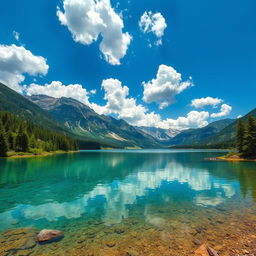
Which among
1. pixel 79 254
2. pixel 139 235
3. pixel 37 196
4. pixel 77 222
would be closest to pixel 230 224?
pixel 139 235

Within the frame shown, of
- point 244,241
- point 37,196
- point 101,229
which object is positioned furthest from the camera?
point 37,196

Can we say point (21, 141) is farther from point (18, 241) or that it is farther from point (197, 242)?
point (197, 242)

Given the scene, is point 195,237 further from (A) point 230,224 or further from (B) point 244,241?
(A) point 230,224

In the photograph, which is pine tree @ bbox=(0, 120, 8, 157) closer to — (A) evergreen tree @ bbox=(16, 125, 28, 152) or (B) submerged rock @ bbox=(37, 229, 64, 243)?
(A) evergreen tree @ bbox=(16, 125, 28, 152)

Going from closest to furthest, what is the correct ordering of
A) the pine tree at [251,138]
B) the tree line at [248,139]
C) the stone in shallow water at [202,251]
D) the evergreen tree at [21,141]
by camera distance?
1. the stone in shallow water at [202,251]
2. the pine tree at [251,138]
3. the tree line at [248,139]
4. the evergreen tree at [21,141]

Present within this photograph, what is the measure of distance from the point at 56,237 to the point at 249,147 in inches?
3752

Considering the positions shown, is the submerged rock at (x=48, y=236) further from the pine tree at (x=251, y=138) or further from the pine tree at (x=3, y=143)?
the pine tree at (x=3, y=143)

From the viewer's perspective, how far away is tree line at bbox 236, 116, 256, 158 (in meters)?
80.2

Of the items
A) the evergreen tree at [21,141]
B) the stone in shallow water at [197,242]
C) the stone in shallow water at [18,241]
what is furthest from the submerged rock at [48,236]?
the evergreen tree at [21,141]

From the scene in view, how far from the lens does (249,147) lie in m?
82.8

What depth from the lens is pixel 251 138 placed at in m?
79.8

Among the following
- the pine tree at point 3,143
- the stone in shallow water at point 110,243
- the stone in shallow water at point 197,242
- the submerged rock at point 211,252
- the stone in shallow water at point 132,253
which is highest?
the pine tree at point 3,143

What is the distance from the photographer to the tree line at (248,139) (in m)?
80.2

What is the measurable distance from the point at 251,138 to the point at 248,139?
175 cm
